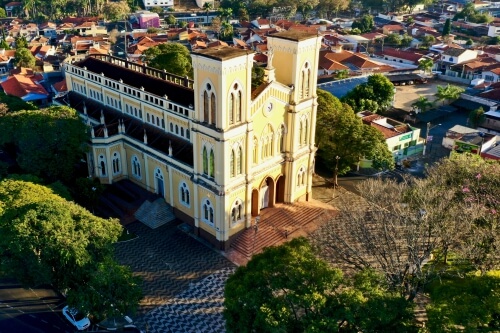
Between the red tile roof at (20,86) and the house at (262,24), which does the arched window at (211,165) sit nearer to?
the red tile roof at (20,86)

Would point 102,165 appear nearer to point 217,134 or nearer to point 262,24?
point 217,134

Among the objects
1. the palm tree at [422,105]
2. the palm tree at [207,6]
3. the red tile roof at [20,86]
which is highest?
the palm tree at [207,6]

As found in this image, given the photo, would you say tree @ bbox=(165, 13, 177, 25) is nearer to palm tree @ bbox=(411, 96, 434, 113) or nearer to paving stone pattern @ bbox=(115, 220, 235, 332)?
palm tree @ bbox=(411, 96, 434, 113)

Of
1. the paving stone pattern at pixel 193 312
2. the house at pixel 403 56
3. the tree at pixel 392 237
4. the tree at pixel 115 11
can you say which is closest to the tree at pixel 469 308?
the tree at pixel 392 237

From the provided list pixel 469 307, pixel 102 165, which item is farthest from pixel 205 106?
pixel 469 307

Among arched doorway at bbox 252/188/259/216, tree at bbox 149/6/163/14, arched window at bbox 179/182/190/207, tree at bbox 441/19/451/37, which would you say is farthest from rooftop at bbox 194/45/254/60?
tree at bbox 149/6/163/14

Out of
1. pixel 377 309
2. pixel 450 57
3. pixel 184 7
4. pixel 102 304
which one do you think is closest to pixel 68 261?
pixel 102 304
